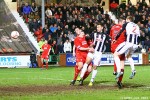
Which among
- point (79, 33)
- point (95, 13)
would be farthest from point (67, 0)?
point (79, 33)

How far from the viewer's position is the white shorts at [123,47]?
18.3m

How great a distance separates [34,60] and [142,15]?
10741mm

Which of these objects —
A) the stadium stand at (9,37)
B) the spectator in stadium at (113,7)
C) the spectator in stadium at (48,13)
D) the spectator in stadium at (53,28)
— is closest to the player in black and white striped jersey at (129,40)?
the stadium stand at (9,37)

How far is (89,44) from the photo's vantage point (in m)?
20.4

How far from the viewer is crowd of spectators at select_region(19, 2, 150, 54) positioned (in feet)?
125

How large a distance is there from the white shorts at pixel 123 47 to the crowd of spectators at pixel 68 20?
1840cm

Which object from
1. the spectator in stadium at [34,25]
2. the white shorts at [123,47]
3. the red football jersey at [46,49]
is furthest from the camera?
the spectator in stadium at [34,25]

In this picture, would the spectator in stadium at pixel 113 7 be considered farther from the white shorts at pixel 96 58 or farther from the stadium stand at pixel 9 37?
the white shorts at pixel 96 58

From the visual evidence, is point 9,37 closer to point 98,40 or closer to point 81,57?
point 81,57

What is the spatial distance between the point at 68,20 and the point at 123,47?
22008mm

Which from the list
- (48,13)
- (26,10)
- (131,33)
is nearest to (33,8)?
(26,10)

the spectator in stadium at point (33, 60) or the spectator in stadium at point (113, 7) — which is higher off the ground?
the spectator in stadium at point (113, 7)

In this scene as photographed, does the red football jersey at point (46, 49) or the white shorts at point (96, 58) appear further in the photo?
the red football jersey at point (46, 49)

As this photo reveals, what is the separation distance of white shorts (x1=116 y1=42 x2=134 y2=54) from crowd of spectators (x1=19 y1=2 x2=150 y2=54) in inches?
725
